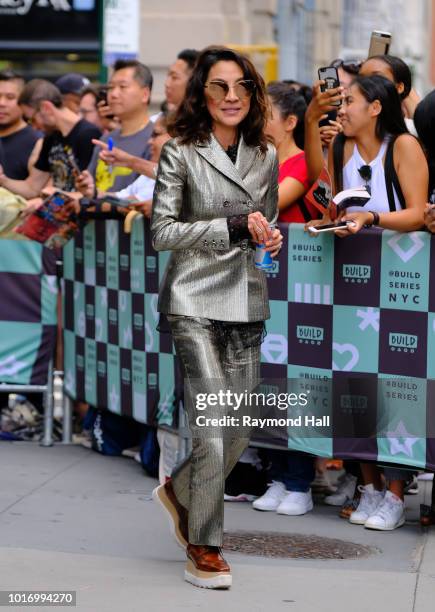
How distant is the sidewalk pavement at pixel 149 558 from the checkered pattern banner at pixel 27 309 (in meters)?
1.00

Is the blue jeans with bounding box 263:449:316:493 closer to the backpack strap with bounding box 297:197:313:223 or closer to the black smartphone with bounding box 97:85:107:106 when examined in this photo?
the backpack strap with bounding box 297:197:313:223

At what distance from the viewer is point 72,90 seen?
12977mm

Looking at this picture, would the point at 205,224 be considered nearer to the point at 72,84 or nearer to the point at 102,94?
the point at 102,94

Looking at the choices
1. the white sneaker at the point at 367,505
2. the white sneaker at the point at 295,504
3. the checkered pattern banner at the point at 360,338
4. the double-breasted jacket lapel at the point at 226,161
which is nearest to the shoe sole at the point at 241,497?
the white sneaker at the point at 295,504

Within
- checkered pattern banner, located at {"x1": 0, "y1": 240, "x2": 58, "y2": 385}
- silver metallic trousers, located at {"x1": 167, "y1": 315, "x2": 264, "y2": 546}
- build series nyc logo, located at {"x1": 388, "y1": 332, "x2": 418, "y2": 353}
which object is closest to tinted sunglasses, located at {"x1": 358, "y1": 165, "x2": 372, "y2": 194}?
build series nyc logo, located at {"x1": 388, "y1": 332, "x2": 418, "y2": 353}

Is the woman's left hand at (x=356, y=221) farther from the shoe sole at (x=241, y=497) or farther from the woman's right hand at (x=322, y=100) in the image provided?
the shoe sole at (x=241, y=497)

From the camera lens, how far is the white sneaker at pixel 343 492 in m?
7.71

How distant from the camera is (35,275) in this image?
9164 millimetres

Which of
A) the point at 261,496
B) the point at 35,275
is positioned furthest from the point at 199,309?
the point at 35,275

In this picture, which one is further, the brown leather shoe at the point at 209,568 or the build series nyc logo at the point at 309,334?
the build series nyc logo at the point at 309,334

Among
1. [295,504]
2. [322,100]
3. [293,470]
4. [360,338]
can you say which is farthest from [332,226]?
[295,504]

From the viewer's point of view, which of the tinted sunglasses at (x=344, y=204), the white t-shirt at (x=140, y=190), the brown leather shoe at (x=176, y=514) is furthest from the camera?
the white t-shirt at (x=140, y=190)

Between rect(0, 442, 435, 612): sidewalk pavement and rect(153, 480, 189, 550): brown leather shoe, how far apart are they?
17 cm

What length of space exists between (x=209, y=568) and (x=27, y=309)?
12.2 feet
